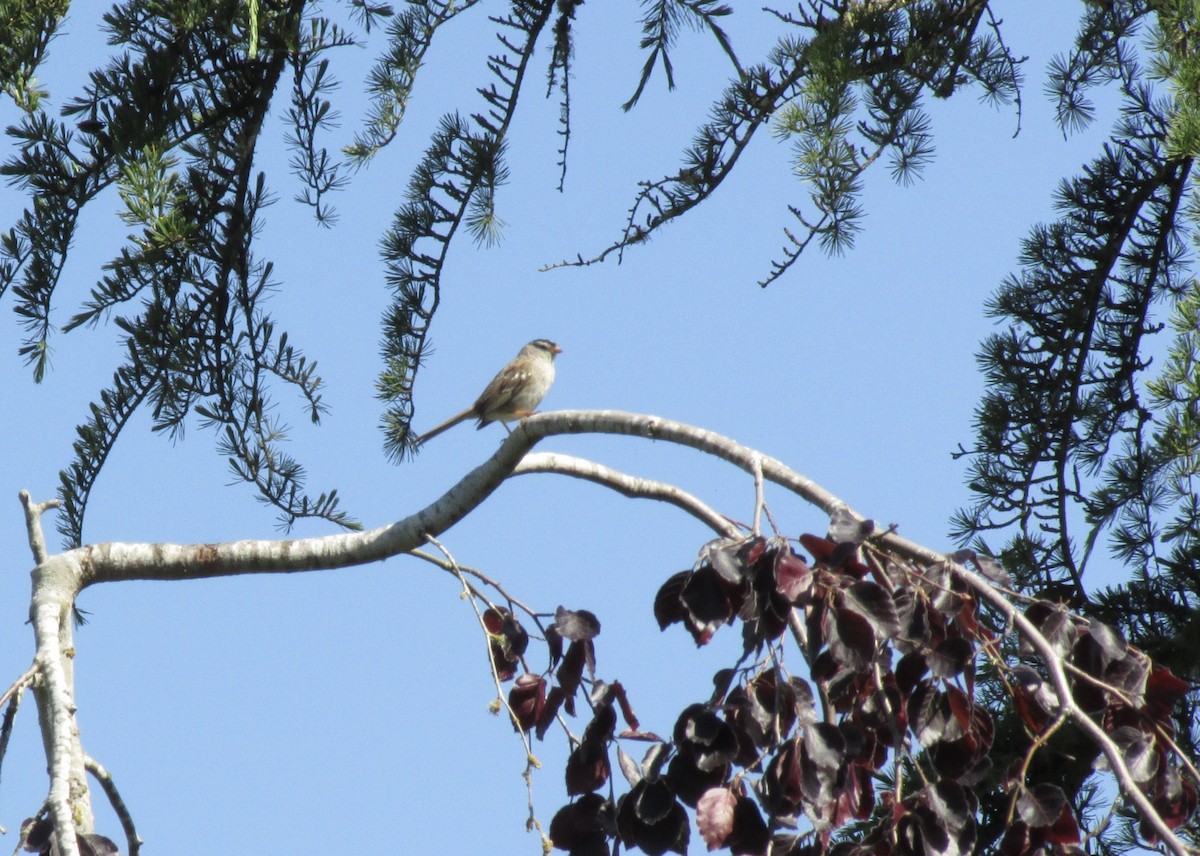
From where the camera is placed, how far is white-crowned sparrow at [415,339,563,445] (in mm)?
7117

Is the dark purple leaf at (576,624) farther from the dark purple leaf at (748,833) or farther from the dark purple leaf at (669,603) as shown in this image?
the dark purple leaf at (748,833)

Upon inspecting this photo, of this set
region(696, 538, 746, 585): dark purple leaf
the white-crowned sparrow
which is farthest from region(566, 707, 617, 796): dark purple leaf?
the white-crowned sparrow

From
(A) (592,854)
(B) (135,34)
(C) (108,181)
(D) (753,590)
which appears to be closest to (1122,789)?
(D) (753,590)

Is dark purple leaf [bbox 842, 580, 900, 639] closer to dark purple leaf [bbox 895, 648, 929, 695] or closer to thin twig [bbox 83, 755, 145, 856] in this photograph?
dark purple leaf [bbox 895, 648, 929, 695]

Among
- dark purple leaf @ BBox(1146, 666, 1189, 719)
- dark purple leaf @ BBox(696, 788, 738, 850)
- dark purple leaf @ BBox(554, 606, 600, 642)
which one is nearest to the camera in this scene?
dark purple leaf @ BBox(696, 788, 738, 850)

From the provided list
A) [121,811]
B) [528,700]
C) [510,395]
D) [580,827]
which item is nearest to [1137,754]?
[580,827]

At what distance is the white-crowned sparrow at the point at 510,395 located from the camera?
7.12 m

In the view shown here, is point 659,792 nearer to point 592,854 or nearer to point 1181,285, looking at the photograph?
point 592,854

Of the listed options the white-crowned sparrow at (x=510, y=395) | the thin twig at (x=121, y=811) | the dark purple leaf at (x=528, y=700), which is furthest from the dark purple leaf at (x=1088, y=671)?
the white-crowned sparrow at (x=510, y=395)

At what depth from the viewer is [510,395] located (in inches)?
280

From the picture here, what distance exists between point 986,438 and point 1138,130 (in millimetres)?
1041

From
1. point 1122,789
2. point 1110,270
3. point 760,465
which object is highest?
point 1110,270

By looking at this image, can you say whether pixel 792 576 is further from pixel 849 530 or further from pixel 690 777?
pixel 690 777

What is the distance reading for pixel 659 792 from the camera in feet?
6.08
